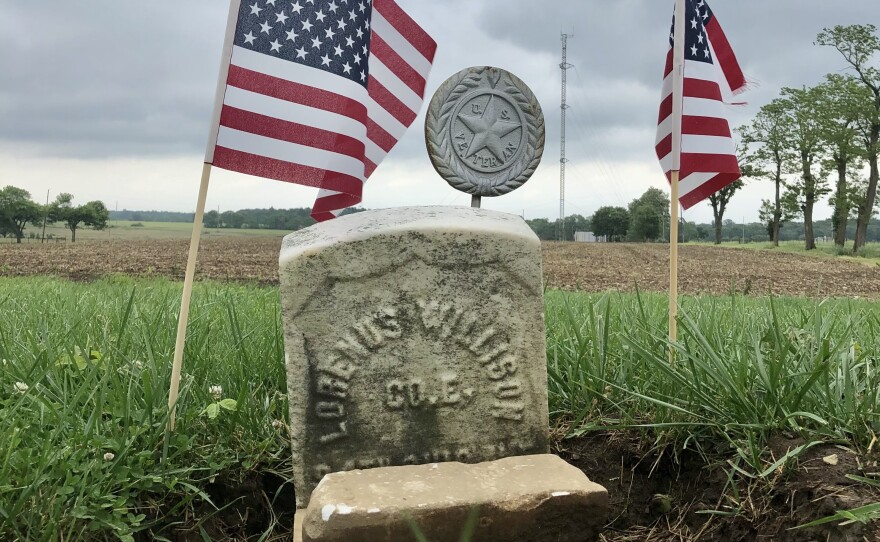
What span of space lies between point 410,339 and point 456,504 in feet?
1.94

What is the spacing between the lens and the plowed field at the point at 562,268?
1095 cm

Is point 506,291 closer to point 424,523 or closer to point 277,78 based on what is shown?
point 424,523

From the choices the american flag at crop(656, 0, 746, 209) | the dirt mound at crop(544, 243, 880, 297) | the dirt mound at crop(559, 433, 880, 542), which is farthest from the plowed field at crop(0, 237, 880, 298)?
the dirt mound at crop(559, 433, 880, 542)

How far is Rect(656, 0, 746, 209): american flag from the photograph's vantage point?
3268mm

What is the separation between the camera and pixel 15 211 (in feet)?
71.7

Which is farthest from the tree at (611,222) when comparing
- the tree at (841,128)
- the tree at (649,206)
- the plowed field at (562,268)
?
the plowed field at (562,268)

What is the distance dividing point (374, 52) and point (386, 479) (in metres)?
1.93

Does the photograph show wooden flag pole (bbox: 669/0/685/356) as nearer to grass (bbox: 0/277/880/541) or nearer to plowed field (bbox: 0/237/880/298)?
grass (bbox: 0/277/880/541)

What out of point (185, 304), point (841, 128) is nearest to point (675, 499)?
point (185, 304)

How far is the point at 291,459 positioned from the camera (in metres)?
2.62

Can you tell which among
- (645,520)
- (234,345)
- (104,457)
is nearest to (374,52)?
(234,345)

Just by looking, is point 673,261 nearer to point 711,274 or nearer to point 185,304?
point 185,304

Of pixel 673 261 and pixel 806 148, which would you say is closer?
pixel 673 261

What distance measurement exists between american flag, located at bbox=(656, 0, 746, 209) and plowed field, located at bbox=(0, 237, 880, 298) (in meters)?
4.88
